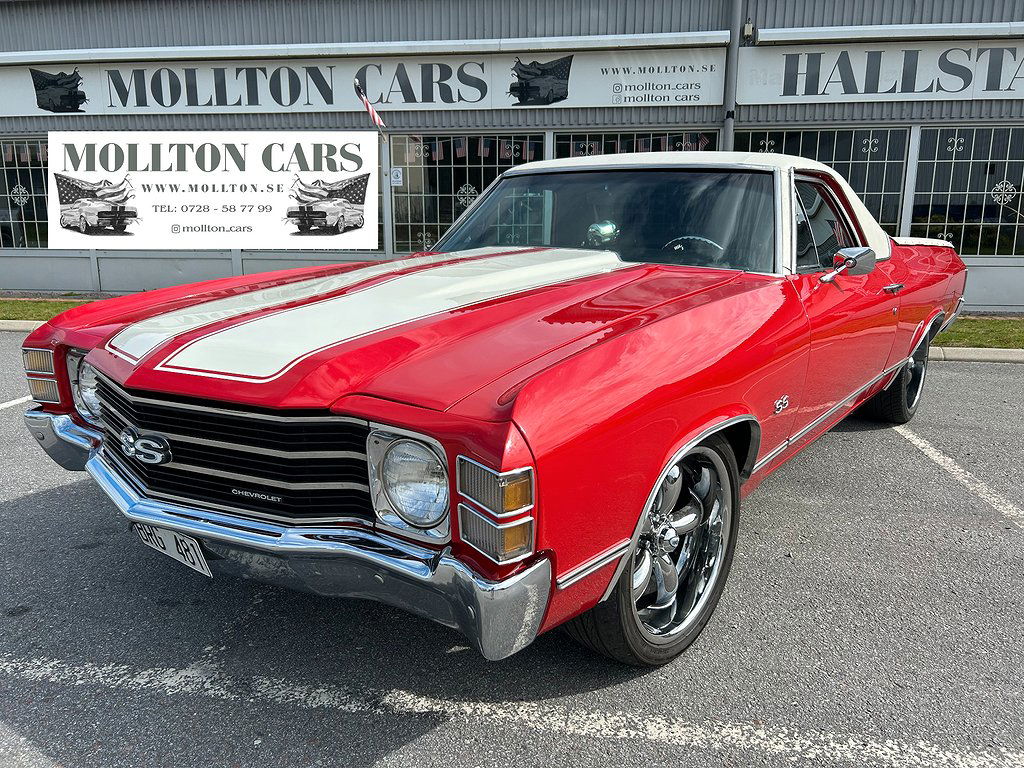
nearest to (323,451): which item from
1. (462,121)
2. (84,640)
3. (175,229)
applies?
(84,640)

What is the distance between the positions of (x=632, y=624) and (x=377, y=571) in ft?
2.65

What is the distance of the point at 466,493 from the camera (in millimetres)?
1771

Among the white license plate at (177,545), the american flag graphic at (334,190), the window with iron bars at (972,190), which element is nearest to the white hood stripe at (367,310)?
the white license plate at (177,545)

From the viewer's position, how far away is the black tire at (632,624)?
86.0 inches

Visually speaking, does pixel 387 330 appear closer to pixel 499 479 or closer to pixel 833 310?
pixel 499 479

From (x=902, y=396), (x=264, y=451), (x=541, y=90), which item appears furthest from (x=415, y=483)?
(x=541, y=90)

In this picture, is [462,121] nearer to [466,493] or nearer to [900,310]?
[900,310]

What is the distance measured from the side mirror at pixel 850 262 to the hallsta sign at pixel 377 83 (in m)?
7.21

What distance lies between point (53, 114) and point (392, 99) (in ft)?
16.8

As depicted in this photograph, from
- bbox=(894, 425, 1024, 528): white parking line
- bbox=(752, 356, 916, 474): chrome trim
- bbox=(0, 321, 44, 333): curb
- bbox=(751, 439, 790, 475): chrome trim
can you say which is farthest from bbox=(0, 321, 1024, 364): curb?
bbox=(751, 439, 790, 475): chrome trim

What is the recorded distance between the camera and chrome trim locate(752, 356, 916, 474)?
293 cm

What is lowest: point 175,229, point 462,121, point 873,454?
point 873,454

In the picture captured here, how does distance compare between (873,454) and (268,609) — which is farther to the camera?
(873,454)

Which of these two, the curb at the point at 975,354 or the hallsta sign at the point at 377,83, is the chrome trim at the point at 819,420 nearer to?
the curb at the point at 975,354
